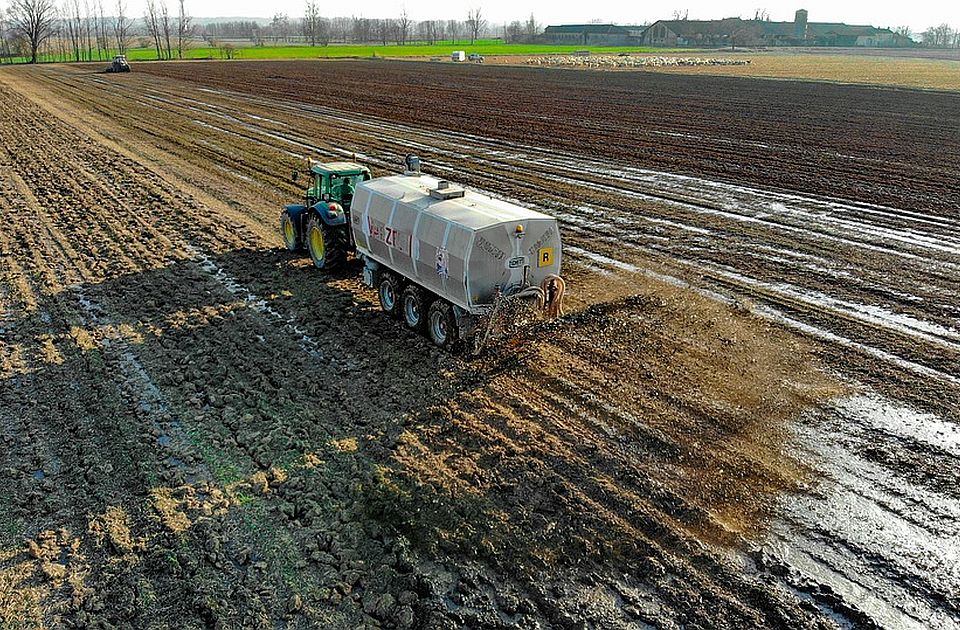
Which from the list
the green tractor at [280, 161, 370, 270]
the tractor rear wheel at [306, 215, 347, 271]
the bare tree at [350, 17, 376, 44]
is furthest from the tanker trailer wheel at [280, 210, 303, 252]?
the bare tree at [350, 17, 376, 44]

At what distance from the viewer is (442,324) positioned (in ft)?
39.5

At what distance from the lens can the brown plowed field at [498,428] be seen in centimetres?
738

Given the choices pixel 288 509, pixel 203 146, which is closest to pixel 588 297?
pixel 288 509

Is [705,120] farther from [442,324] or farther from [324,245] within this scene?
[442,324]

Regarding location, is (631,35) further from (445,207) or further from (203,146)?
(445,207)

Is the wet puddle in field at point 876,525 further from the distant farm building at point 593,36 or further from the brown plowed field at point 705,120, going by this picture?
the distant farm building at point 593,36

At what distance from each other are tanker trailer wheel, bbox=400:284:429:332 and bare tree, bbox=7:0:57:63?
10190cm

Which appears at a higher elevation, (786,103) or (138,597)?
(786,103)

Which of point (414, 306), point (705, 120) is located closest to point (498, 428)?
point (414, 306)

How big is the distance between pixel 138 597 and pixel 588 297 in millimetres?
9367

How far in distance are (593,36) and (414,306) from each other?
161 meters

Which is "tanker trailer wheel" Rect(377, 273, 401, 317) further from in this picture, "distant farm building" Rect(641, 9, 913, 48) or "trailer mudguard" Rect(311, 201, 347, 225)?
"distant farm building" Rect(641, 9, 913, 48)

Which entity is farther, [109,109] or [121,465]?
[109,109]

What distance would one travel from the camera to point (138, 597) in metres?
7.20
